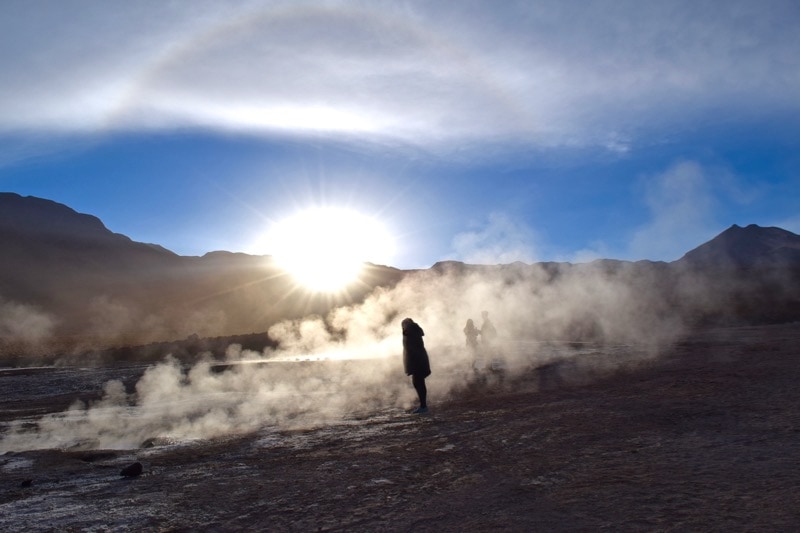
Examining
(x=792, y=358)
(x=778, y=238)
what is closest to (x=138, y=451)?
(x=792, y=358)

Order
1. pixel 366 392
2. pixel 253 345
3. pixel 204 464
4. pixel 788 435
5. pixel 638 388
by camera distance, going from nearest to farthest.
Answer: pixel 788 435
pixel 204 464
pixel 638 388
pixel 366 392
pixel 253 345

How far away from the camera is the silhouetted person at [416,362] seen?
10.6 m

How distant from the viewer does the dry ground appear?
4.34 meters

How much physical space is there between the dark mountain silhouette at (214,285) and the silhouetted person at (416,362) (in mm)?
20051

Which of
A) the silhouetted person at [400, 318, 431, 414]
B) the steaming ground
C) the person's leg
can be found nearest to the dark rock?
the steaming ground

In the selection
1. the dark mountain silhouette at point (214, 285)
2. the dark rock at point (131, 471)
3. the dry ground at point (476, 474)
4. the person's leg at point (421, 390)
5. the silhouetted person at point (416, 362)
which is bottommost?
the dry ground at point (476, 474)

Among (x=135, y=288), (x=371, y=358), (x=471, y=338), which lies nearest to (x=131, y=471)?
(x=471, y=338)

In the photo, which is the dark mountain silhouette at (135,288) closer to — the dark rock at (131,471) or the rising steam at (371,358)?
the rising steam at (371,358)

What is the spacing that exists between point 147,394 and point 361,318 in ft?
67.7

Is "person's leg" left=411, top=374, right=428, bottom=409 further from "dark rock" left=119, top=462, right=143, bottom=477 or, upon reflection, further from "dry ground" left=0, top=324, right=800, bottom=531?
"dark rock" left=119, top=462, right=143, bottom=477

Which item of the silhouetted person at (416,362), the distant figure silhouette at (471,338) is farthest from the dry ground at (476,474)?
the distant figure silhouette at (471,338)

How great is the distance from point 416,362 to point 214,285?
227 ft

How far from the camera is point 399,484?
18.0 ft

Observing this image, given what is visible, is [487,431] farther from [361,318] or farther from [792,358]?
[361,318]
